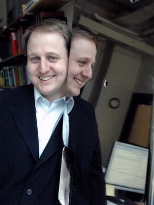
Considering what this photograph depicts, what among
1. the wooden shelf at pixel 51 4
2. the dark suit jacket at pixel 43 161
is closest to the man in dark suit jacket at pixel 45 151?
the dark suit jacket at pixel 43 161

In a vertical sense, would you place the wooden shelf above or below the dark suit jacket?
above

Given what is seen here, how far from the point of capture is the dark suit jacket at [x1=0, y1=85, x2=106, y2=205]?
1.24ft

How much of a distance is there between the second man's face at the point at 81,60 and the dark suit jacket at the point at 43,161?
0.14 feet

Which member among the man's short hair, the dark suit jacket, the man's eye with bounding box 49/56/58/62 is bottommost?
the dark suit jacket

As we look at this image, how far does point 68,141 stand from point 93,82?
0.10m

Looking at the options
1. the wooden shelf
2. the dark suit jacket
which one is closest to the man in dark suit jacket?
the dark suit jacket

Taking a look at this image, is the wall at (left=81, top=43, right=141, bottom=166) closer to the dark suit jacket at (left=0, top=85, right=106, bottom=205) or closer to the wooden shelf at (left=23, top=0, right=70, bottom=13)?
the dark suit jacket at (left=0, top=85, right=106, bottom=205)

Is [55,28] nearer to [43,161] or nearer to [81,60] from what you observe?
[81,60]

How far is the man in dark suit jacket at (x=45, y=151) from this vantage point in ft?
1.21

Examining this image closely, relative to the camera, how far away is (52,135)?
38 centimetres

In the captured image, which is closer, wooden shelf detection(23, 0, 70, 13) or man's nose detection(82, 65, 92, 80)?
man's nose detection(82, 65, 92, 80)

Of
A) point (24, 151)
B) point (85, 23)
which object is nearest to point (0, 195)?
point (24, 151)

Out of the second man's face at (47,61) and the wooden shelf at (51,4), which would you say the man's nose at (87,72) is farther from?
the wooden shelf at (51,4)

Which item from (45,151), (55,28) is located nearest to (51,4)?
(55,28)
